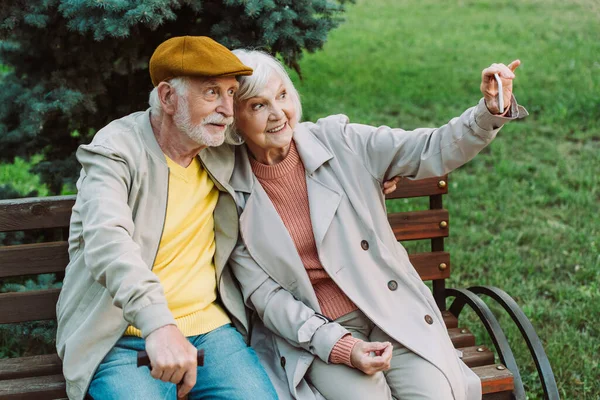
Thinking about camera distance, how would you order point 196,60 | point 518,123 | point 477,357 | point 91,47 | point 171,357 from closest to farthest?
point 171,357 → point 196,60 → point 477,357 → point 91,47 → point 518,123

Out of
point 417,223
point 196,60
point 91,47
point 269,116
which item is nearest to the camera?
point 196,60

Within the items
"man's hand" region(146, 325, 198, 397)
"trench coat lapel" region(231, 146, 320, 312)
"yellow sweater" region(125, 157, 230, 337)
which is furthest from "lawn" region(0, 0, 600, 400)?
"man's hand" region(146, 325, 198, 397)

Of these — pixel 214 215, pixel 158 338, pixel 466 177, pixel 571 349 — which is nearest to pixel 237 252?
pixel 214 215

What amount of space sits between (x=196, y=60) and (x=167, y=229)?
64 cm

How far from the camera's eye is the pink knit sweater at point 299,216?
3.17m

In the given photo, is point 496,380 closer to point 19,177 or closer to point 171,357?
point 171,357

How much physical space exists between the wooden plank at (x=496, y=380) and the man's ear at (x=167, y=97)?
5.37 feet

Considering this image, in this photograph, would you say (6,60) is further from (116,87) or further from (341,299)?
(341,299)

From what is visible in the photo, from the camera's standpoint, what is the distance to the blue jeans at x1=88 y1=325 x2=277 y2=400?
9.25ft

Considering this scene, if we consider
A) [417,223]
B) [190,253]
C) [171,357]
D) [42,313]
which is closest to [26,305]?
[42,313]

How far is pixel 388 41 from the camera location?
11.6 m

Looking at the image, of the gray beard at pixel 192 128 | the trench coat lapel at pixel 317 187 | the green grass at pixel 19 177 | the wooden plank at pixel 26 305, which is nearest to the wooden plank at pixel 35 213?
the wooden plank at pixel 26 305

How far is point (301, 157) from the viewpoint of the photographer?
127 inches

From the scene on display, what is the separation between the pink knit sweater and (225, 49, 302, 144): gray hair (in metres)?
0.16
